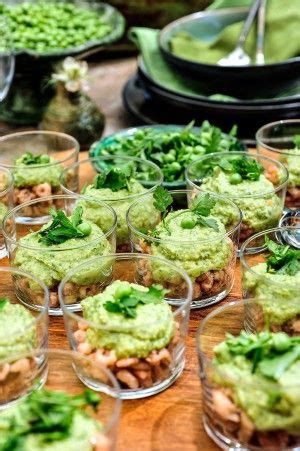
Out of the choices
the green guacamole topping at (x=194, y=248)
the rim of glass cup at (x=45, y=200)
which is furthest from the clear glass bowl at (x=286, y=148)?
the rim of glass cup at (x=45, y=200)

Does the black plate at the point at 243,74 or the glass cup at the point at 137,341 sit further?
the black plate at the point at 243,74

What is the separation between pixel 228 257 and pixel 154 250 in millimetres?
208

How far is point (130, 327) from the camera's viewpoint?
1636 millimetres

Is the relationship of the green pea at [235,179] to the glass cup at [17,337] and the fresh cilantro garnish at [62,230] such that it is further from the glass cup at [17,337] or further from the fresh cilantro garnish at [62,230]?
the glass cup at [17,337]

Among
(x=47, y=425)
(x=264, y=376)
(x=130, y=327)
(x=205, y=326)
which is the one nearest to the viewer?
(x=47, y=425)

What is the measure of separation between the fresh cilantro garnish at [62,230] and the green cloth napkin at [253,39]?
1647 millimetres

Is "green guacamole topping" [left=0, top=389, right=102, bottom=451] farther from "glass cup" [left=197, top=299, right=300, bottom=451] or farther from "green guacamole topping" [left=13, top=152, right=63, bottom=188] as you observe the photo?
"green guacamole topping" [left=13, top=152, right=63, bottom=188]

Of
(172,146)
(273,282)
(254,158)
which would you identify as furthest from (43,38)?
(273,282)

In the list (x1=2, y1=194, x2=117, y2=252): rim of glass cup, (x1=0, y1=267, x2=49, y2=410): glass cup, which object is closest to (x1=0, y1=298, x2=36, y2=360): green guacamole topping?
(x1=0, y1=267, x2=49, y2=410): glass cup

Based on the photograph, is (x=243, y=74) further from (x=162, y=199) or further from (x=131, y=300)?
(x=131, y=300)

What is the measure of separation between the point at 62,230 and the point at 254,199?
61 cm

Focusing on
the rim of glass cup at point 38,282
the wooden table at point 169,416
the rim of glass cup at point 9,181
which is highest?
the rim of glass cup at point 38,282

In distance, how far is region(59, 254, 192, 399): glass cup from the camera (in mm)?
1660

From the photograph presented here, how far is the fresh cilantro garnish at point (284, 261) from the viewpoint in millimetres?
1895
